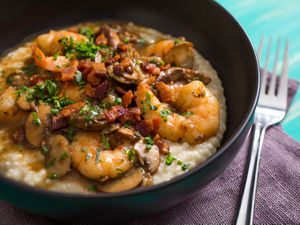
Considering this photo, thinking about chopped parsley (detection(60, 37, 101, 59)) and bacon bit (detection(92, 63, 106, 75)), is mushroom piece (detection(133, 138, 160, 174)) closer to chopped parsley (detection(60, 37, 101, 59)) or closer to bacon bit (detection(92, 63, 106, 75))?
bacon bit (detection(92, 63, 106, 75))

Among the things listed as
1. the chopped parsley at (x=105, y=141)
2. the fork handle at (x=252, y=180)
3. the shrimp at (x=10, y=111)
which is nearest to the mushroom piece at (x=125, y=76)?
the chopped parsley at (x=105, y=141)

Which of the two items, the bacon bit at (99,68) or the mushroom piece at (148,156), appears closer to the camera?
the mushroom piece at (148,156)

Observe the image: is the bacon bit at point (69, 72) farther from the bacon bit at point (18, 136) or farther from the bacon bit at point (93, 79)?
the bacon bit at point (18, 136)

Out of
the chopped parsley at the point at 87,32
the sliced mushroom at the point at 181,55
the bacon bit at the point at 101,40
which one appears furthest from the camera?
the chopped parsley at the point at 87,32

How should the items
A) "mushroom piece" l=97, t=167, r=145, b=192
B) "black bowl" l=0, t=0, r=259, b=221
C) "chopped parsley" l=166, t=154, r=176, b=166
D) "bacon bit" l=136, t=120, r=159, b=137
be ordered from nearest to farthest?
"black bowl" l=0, t=0, r=259, b=221
"mushroom piece" l=97, t=167, r=145, b=192
"chopped parsley" l=166, t=154, r=176, b=166
"bacon bit" l=136, t=120, r=159, b=137

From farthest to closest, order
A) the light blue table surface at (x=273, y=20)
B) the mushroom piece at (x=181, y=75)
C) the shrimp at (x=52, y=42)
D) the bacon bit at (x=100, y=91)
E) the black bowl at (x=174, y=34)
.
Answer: the light blue table surface at (x=273, y=20) → the shrimp at (x=52, y=42) → the mushroom piece at (x=181, y=75) → the bacon bit at (x=100, y=91) → the black bowl at (x=174, y=34)

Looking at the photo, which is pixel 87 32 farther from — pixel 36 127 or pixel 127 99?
pixel 36 127

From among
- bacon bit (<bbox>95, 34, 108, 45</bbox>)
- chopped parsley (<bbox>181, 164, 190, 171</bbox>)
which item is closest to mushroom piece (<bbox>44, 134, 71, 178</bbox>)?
chopped parsley (<bbox>181, 164, 190, 171</bbox>)
